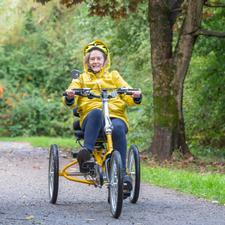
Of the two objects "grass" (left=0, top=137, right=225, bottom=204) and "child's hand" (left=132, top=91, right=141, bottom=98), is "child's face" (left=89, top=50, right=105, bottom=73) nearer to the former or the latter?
"child's hand" (left=132, top=91, right=141, bottom=98)

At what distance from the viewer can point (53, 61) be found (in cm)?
4247

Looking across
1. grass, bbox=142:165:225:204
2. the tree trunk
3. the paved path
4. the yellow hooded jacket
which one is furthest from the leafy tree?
the yellow hooded jacket

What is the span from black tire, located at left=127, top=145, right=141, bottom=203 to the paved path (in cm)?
13

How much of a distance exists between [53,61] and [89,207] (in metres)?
33.9

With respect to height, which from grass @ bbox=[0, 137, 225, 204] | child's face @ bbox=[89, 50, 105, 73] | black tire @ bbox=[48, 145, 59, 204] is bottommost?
grass @ bbox=[0, 137, 225, 204]

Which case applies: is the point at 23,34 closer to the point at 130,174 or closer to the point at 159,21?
the point at 159,21

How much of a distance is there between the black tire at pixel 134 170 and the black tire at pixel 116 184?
0.56 metres

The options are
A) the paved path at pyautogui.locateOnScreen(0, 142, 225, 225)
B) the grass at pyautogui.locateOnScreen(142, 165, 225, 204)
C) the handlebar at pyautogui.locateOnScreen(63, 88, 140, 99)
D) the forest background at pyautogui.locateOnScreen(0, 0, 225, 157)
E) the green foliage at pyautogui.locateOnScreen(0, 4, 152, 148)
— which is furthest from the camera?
the green foliage at pyautogui.locateOnScreen(0, 4, 152, 148)

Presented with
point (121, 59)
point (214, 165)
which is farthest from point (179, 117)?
point (121, 59)

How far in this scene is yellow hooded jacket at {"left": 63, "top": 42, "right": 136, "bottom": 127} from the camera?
29.4 feet

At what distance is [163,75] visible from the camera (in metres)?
17.3

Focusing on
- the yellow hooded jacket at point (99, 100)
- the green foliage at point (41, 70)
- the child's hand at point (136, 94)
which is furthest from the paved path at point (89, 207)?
the green foliage at point (41, 70)

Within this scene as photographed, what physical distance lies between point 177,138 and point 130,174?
27.9 ft

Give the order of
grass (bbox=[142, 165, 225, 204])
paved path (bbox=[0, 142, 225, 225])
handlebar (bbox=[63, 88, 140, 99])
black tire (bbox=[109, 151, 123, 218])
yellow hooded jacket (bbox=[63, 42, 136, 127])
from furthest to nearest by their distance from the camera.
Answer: grass (bbox=[142, 165, 225, 204]) < yellow hooded jacket (bbox=[63, 42, 136, 127]) < handlebar (bbox=[63, 88, 140, 99]) < black tire (bbox=[109, 151, 123, 218]) < paved path (bbox=[0, 142, 225, 225])
